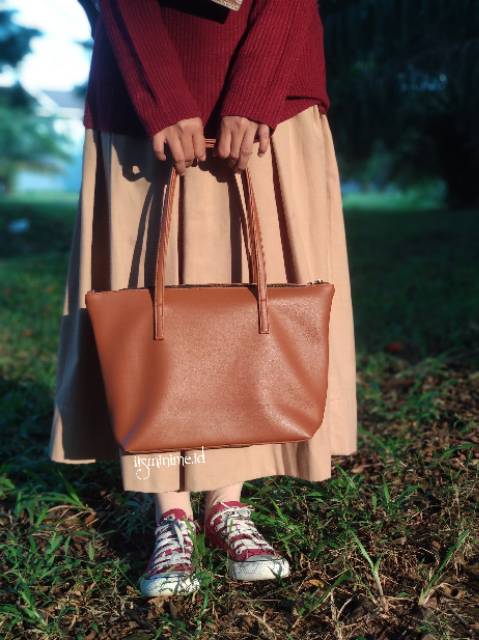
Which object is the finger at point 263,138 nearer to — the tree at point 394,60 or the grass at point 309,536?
the grass at point 309,536

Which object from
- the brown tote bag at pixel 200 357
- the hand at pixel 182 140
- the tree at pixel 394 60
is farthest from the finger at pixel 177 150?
the tree at pixel 394 60

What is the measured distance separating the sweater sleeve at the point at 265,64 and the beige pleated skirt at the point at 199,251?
0.17m

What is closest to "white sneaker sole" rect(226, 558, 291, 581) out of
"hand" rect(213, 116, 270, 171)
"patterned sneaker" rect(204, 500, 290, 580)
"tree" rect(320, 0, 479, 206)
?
"patterned sneaker" rect(204, 500, 290, 580)

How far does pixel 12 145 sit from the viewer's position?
34688 mm

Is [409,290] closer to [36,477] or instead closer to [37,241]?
[36,477]

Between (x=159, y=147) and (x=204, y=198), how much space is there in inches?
7.7

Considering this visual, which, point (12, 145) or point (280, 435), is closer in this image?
point (280, 435)

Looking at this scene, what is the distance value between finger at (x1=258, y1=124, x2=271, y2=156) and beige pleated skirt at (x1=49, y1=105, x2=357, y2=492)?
0.09 m

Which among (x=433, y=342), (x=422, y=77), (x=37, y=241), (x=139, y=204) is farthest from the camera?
(x=37, y=241)

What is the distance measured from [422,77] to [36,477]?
4436 mm

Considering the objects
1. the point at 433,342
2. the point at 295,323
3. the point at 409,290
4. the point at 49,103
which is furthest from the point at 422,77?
the point at 49,103

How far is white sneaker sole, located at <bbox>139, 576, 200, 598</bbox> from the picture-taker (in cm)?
170

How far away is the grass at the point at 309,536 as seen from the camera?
5.34ft

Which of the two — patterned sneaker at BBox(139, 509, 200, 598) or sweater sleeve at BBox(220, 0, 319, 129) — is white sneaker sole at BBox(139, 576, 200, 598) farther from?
sweater sleeve at BBox(220, 0, 319, 129)
